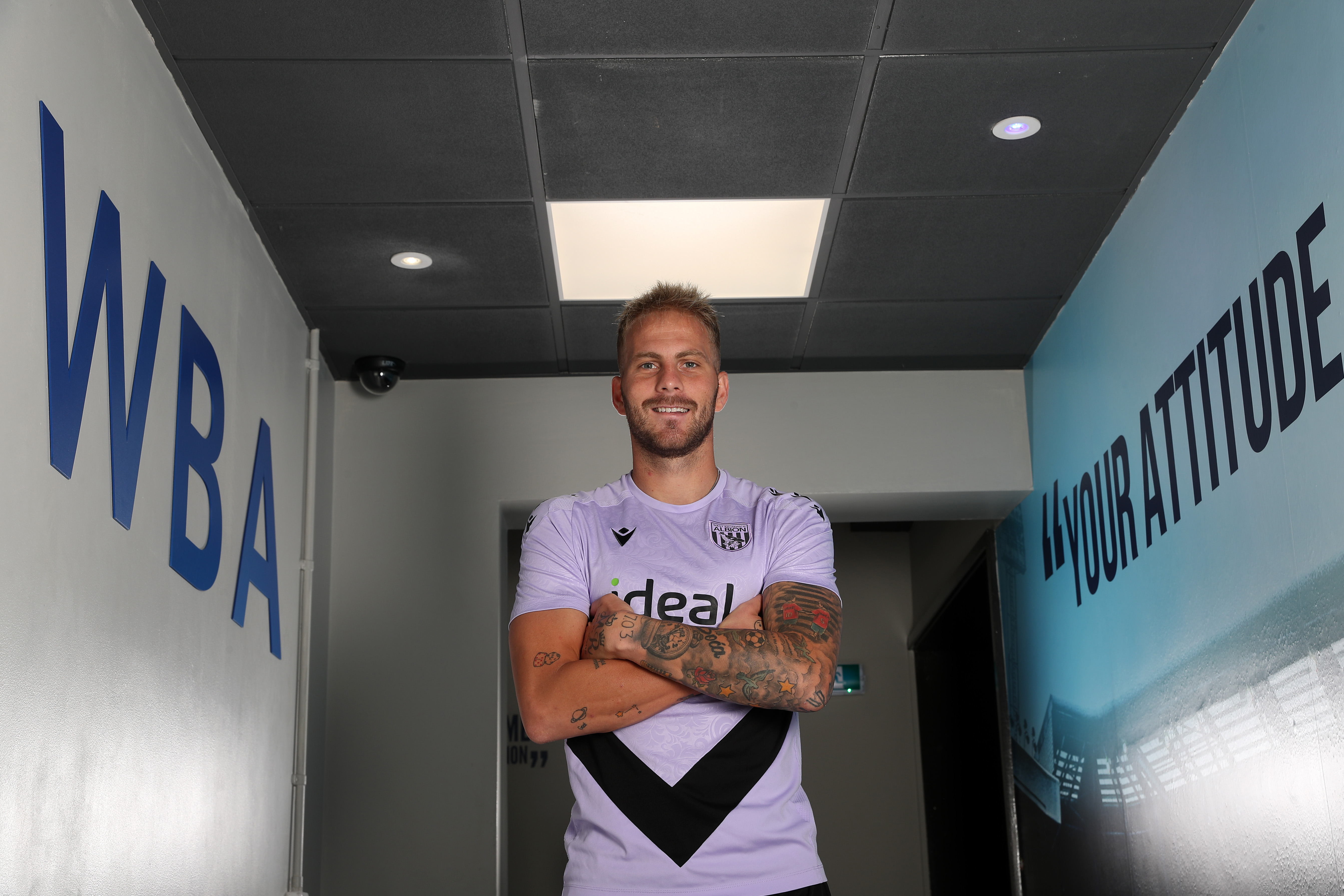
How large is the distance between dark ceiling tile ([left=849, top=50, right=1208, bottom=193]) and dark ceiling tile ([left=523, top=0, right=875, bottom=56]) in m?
0.20

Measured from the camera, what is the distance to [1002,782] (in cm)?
577

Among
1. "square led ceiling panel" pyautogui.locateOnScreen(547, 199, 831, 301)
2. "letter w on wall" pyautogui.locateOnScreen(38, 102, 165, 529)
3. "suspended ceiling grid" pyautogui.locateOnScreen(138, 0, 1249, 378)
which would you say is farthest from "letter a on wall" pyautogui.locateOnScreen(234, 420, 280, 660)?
"square led ceiling panel" pyautogui.locateOnScreen(547, 199, 831, 301)

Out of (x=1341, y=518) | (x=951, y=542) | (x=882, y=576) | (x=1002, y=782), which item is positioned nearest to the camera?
(x=1341, y=518)

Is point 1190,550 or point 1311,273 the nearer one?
point 1311,273

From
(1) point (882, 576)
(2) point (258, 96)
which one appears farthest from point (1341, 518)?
(1) point (882, 576)

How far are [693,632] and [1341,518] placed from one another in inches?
58.2

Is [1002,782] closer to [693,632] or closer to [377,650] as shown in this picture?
[377,650]

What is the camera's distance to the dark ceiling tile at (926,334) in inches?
169

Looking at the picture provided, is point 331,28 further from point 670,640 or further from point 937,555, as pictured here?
point 937,555

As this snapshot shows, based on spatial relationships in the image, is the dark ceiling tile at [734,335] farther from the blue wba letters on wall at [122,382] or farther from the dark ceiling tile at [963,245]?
the blue wba letters on wall at [122,382]

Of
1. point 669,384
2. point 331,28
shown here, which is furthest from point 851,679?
point 669,384

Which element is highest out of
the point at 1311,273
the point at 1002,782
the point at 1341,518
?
the point at 1311,273

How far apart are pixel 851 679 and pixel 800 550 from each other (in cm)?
584

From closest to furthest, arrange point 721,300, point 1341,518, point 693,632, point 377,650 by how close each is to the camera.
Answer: point 693,632, point 1341,518, point 721,300, point 377,650
